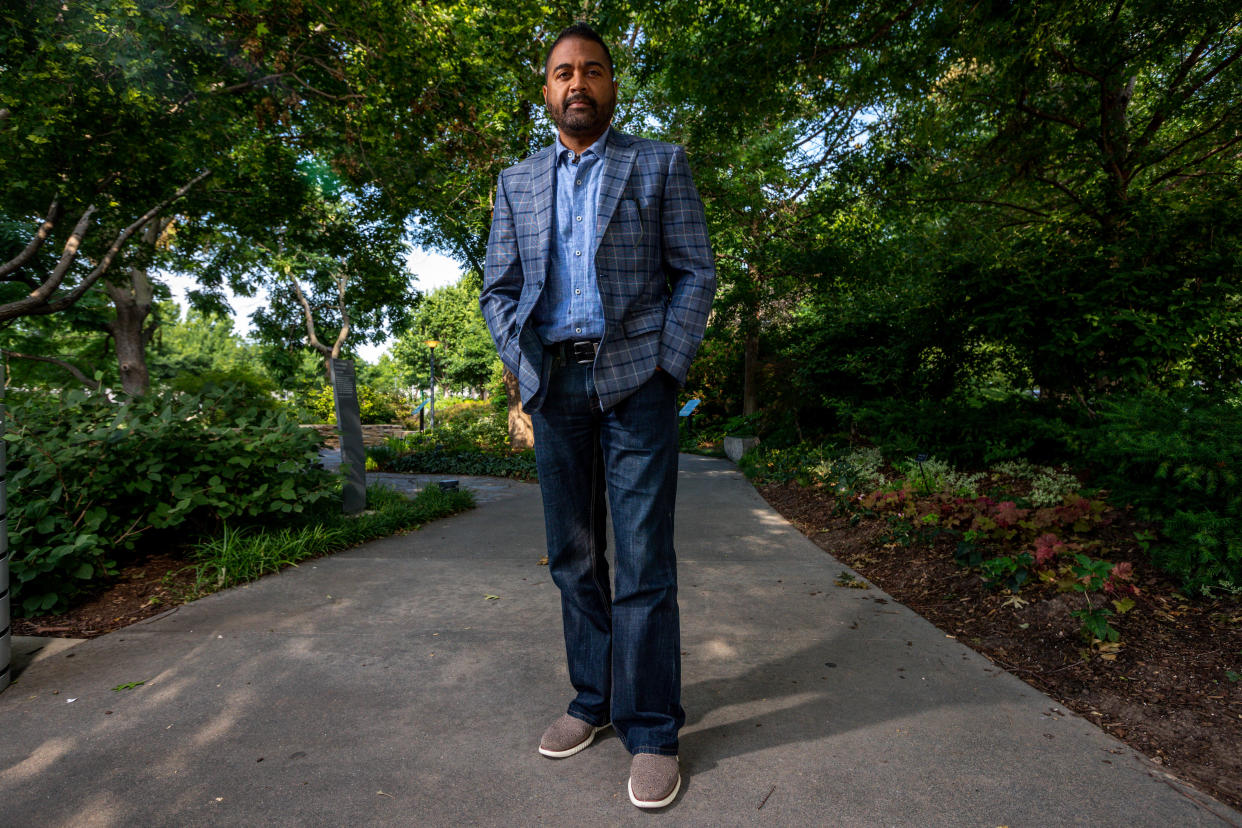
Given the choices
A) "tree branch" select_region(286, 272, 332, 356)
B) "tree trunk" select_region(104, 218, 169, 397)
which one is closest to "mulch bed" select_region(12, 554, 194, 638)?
"tree trunk" select_region(104, 218, 169, 397)

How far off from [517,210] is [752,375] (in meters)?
13.4

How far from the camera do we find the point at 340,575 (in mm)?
4305

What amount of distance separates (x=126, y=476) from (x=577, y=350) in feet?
12.0

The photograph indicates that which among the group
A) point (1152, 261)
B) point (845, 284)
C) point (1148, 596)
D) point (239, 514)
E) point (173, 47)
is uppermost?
point (173, 47)

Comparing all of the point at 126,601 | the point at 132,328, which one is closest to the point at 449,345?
the point at 132,328

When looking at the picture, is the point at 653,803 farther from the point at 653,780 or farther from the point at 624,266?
the point at 624,266

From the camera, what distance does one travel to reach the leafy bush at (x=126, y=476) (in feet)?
11.5

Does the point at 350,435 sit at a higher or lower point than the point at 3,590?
higher

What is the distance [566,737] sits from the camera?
6.90 ft

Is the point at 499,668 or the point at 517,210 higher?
the point at 517,210

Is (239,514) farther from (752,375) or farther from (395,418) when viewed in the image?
(395,418)

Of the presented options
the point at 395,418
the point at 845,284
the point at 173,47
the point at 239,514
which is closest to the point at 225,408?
the point at 239,514

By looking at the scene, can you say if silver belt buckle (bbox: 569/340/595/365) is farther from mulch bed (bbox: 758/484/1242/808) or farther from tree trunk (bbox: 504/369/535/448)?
tree trunk (bbox: 504/369/535/448)

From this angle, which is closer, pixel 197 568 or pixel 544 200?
pixel 544 200
